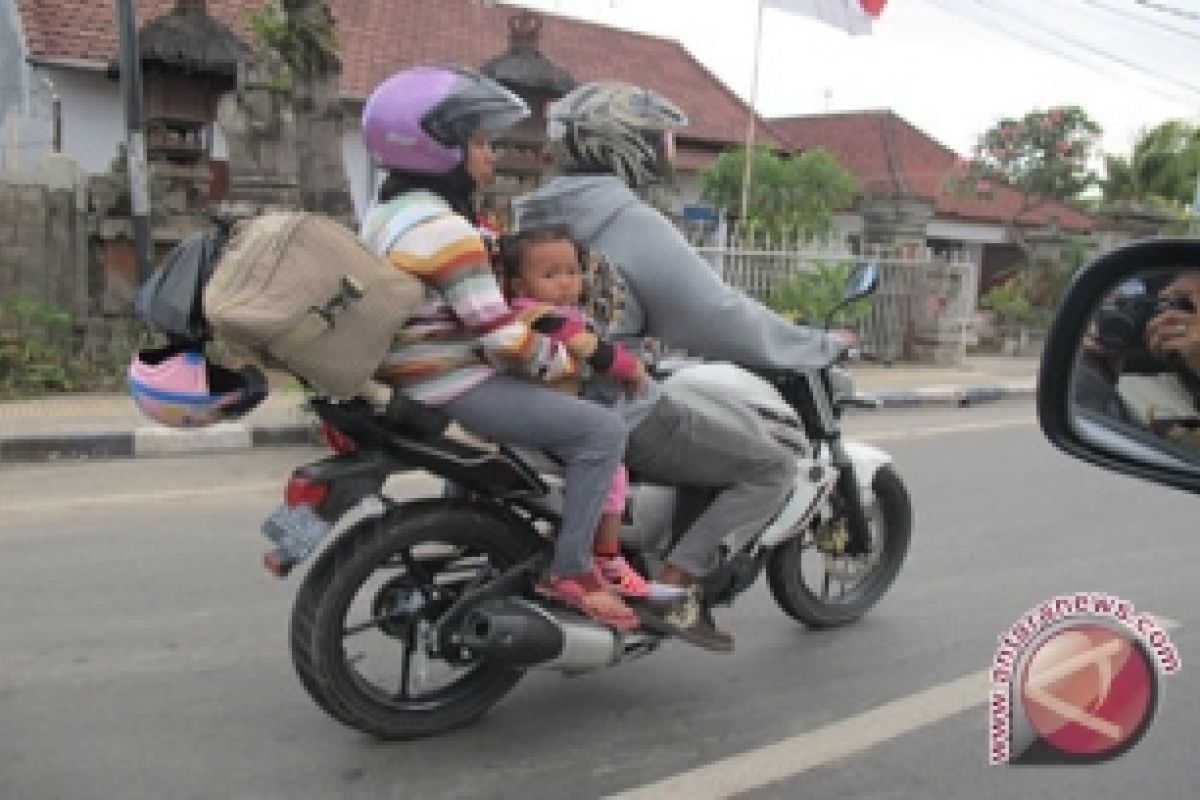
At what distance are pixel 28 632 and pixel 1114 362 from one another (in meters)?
3.44

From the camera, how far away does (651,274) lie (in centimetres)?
315

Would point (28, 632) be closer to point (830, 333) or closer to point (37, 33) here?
point (830, 333)

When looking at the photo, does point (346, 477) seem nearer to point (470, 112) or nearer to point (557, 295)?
point (557, 295)

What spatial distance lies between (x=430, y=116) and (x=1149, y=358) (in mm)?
1737

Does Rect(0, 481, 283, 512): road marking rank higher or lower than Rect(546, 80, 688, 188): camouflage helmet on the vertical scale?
lower

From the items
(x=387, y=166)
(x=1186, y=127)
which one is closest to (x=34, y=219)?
(x=387, y=166)

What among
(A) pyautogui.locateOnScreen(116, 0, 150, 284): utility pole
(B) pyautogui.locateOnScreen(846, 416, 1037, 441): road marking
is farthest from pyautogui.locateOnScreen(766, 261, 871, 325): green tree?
(A) pyautogui.locateOnScreen(116, 0, 150, 284): utility pole

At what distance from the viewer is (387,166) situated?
111 inches

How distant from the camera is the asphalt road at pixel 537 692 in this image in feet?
9.48

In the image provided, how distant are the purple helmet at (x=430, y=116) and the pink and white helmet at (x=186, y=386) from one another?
64cm

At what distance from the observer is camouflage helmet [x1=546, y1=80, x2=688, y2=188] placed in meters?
3.08

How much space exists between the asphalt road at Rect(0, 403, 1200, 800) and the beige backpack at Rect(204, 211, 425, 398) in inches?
41.9

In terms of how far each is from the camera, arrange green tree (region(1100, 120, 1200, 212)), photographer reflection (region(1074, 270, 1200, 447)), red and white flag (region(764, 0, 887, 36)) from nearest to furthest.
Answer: photographer reflection (region(1074, 270, 1200, 447)), red and white flag (region(764, 0, 887, 36)), green tree (region(1100, 120, 1200, 212))

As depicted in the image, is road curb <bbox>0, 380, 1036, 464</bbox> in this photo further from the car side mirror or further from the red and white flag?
the red and white flag
